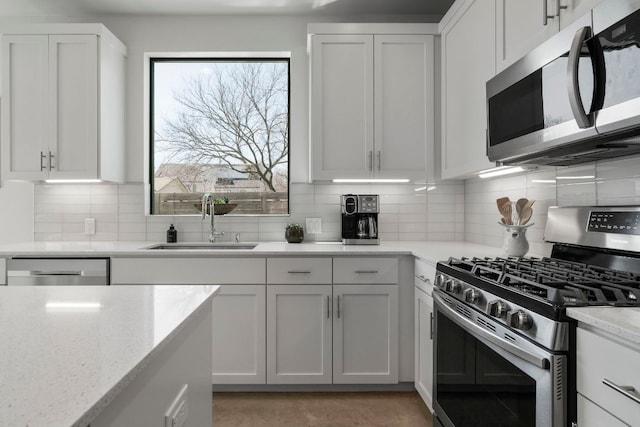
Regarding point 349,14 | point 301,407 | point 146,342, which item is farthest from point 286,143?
point 146,342

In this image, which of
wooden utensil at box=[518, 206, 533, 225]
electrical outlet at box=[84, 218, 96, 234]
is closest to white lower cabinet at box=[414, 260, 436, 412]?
wooden utensil at box=[518, 206, 533, 225]

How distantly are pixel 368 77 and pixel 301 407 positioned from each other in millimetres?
2083

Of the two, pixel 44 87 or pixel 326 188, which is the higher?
pixel 44 87

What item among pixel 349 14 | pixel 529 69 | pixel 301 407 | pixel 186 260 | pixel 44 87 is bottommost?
pixel 301 407

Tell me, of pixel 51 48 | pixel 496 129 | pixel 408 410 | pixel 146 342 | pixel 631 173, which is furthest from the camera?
pixel 51 48

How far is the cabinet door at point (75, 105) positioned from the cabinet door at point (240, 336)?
1296mm

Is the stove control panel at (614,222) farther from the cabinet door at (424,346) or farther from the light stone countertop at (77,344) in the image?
the light stone countertop at (77,344)

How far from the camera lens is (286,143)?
322 cm

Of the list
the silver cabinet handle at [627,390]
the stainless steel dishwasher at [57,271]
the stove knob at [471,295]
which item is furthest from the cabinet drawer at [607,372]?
the stainless steel dishwasher at [57,271]

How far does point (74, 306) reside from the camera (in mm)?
1043

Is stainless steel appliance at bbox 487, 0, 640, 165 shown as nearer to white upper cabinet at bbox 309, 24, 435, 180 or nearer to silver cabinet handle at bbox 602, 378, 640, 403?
silver cabinet handle at bbox 602, 378, 640, 403

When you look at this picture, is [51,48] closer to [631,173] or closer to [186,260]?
[186,260]

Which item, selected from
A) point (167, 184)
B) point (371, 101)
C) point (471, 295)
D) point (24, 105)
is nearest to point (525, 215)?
point (471, 295)

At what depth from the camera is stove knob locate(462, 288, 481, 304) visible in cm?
142
